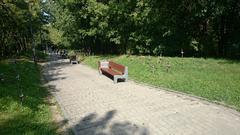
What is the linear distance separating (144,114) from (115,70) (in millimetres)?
7875

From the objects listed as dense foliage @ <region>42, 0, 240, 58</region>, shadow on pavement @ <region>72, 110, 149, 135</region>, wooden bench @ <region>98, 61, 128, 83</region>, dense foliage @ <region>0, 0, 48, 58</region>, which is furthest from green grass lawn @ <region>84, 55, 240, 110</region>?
dense foliage @ <region>0, 0, 48, 58</region>

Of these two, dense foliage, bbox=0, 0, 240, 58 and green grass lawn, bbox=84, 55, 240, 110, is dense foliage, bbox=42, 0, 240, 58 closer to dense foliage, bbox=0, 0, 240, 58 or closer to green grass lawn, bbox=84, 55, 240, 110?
dense foliage, bbox=0, 0, 240, 58

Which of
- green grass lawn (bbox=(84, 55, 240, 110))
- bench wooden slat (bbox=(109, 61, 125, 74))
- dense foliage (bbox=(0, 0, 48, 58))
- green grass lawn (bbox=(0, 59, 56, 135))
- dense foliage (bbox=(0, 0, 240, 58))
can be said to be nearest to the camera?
green grass lawn (bbox=(0, 59, 56, 135))

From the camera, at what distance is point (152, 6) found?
23.0 m

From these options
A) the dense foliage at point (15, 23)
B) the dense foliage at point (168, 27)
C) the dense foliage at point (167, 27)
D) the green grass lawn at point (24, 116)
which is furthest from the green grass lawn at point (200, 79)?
the dense foliage at point (15, 23)

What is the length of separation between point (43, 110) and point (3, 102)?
61.1 inches

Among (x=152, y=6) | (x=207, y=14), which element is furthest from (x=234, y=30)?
(x=152, y=6)

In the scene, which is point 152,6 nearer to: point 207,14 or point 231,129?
point 207,14

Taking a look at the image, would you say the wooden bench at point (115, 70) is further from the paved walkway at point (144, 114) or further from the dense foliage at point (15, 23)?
the dense foliage at point (15, 23)

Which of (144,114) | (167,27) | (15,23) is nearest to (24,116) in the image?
(144,114)

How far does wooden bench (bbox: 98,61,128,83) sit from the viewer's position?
A: 42.9ft

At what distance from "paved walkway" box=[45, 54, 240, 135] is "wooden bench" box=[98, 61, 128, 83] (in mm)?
2244

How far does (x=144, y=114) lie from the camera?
293 inches

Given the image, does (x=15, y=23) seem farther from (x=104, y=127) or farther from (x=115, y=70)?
(x=104, y=127)
